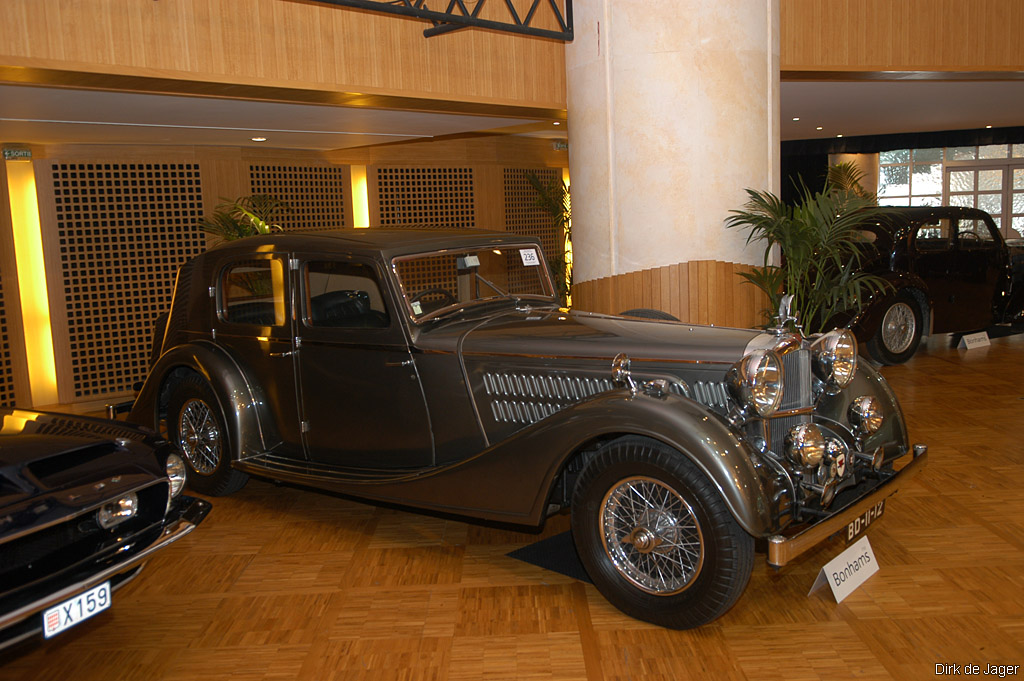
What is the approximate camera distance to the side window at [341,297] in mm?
3938

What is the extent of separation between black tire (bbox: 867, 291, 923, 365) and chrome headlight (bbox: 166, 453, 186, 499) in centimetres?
647

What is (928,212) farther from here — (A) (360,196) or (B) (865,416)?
(A) (360,196)

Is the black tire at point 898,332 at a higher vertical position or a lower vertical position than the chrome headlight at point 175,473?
lower

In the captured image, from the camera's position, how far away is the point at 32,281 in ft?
23.1

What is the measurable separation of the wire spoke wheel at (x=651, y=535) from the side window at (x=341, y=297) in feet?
4.76

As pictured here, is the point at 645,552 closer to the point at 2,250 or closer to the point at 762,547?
the point at 762,547

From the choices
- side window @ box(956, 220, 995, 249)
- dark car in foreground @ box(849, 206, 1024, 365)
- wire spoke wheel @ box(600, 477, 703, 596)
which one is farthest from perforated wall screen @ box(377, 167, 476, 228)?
wire spoke wheel @ box(600, 477, 703, 596)

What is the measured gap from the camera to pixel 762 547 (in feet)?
9.71

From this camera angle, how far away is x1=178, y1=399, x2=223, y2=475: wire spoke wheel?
457 centimetres

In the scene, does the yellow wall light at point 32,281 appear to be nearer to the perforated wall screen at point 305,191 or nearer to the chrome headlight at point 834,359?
the perforated wall screen at point 305,191

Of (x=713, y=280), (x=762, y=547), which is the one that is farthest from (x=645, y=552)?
(x=713, y=280)

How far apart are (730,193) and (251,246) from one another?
325 cm

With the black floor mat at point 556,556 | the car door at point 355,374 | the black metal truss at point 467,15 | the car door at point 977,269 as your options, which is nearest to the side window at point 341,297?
the car door at point 355,374

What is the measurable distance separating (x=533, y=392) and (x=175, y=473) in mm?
1431
